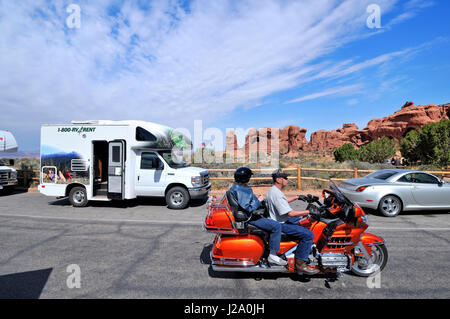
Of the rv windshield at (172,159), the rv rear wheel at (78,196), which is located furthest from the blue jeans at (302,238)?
the rv rear wheel at (78,196)

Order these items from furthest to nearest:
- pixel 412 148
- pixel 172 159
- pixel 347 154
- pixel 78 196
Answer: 1. pixel 347 154
2. pixel 412 148
3. pixel 172 159
4. pixel 78 196

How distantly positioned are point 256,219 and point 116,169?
6475 mm

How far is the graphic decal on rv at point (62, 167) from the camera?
28.4ft

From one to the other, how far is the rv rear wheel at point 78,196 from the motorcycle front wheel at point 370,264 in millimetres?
8536

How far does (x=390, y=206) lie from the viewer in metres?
7.60

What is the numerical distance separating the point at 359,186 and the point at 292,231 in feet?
17.4

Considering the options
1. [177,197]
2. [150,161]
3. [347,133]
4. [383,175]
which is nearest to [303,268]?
[177,197]

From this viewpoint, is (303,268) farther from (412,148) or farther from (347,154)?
(347,154)

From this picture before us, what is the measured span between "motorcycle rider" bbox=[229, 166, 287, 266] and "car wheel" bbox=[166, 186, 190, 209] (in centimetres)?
534

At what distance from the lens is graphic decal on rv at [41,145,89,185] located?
28.4ft

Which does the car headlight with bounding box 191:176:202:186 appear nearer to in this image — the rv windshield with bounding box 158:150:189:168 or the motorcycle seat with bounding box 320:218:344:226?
the rv windshield with bounding box 158:150:189:168

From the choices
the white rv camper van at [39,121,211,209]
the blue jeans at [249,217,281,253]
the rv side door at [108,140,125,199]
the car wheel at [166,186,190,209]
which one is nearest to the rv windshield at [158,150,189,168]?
the white rv camper van at [39,121,211,209]
